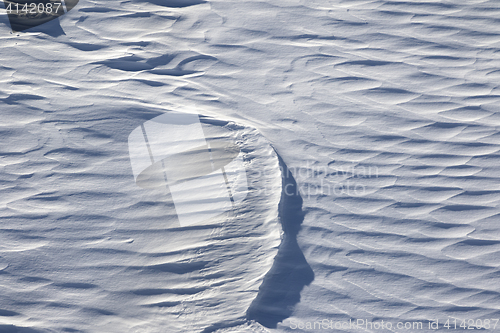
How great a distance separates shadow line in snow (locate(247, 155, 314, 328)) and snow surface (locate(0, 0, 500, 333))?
0.5 inches

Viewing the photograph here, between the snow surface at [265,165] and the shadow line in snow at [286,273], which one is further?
the shadow line in snow at [286,273]

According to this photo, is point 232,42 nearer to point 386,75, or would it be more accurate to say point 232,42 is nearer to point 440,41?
point 386,75

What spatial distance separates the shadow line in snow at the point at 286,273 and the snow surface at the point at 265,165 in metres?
0.01

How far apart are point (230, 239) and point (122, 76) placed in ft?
5.53

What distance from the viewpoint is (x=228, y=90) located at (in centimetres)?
277

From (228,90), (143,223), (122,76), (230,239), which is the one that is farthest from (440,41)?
(143,223)

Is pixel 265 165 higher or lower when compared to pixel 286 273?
higher

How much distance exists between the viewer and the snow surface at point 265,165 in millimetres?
2480

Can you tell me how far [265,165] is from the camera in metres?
2.69

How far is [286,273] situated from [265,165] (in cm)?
95

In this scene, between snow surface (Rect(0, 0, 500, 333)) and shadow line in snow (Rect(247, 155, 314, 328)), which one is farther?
shadow line in snow (Rect(247, 155, 314, 328))

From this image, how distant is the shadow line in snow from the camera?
2.63m

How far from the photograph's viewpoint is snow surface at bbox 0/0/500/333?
2.48 meters

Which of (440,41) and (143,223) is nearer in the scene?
(143,223)
